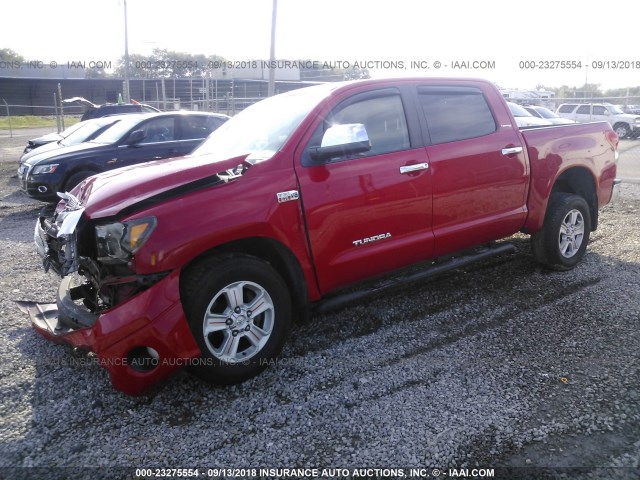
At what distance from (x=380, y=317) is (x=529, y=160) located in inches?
79.8

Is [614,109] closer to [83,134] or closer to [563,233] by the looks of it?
[563,233]

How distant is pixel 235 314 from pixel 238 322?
0.06 meters

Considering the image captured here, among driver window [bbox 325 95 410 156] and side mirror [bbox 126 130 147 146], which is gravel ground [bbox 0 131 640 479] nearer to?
driver window [bbox 325 95 410 156]

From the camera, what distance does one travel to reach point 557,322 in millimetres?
4105

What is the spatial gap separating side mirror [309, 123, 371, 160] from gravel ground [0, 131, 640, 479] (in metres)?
1.39

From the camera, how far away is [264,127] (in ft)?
13.3

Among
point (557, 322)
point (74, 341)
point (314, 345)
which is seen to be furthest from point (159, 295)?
point (557, 322)

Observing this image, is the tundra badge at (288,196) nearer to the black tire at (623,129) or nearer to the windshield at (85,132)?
the windshield at (85,132)

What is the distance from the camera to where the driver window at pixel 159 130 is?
371 inches

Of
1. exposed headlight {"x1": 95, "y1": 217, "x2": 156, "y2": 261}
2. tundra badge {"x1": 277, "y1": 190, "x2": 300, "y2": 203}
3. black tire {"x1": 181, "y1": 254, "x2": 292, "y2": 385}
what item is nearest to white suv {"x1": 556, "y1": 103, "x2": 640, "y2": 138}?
tundra badge {"x1": 277, "y1": 190, "x2": 300, "y2": 203}

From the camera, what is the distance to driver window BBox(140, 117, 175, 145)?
9414 millimetres

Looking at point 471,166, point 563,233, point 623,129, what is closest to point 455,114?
point 471,166

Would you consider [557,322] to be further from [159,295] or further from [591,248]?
[159,295]

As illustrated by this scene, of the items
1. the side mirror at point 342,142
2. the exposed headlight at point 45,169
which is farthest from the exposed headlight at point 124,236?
the exposed headlight at point 45,169
